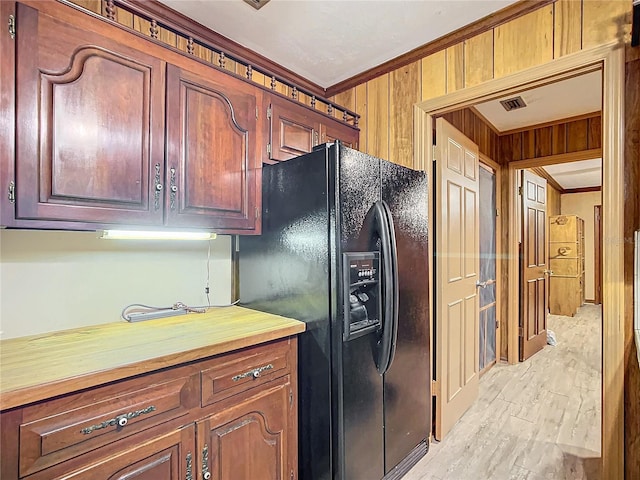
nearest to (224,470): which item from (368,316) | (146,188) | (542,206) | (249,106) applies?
(368,316)

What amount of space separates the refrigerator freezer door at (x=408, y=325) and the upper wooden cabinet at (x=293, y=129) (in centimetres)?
58

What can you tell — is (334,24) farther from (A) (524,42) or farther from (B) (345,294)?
(B) (345,294)

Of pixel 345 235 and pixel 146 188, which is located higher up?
pixel 146 188

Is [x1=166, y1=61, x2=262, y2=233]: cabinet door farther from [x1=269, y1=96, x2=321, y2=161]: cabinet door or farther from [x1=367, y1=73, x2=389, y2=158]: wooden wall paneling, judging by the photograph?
[x1=367, y1=73, x2=389, y2=158]: wooden wall paneling

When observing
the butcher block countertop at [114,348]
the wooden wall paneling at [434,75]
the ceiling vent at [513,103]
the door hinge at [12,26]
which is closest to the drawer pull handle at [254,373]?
the butcher block countertop at [114,348]

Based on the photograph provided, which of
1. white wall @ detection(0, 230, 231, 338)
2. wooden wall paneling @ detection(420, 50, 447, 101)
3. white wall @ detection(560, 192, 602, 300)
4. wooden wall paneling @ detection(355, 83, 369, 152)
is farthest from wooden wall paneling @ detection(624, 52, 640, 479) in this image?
white wall @ detection(560, 192, 602, 300)

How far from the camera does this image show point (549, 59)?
1.71 m

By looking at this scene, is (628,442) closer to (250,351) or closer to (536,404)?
(536,404)

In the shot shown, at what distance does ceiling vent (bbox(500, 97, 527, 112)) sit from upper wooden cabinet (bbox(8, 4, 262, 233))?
7.53 ft

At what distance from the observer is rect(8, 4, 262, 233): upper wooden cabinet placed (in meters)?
1.13

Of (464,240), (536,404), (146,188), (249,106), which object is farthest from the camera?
(536,404)

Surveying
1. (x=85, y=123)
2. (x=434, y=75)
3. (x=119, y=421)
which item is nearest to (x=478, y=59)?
(x=434, y=75)

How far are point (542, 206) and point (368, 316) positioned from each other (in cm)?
382

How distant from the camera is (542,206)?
429 centimetres
